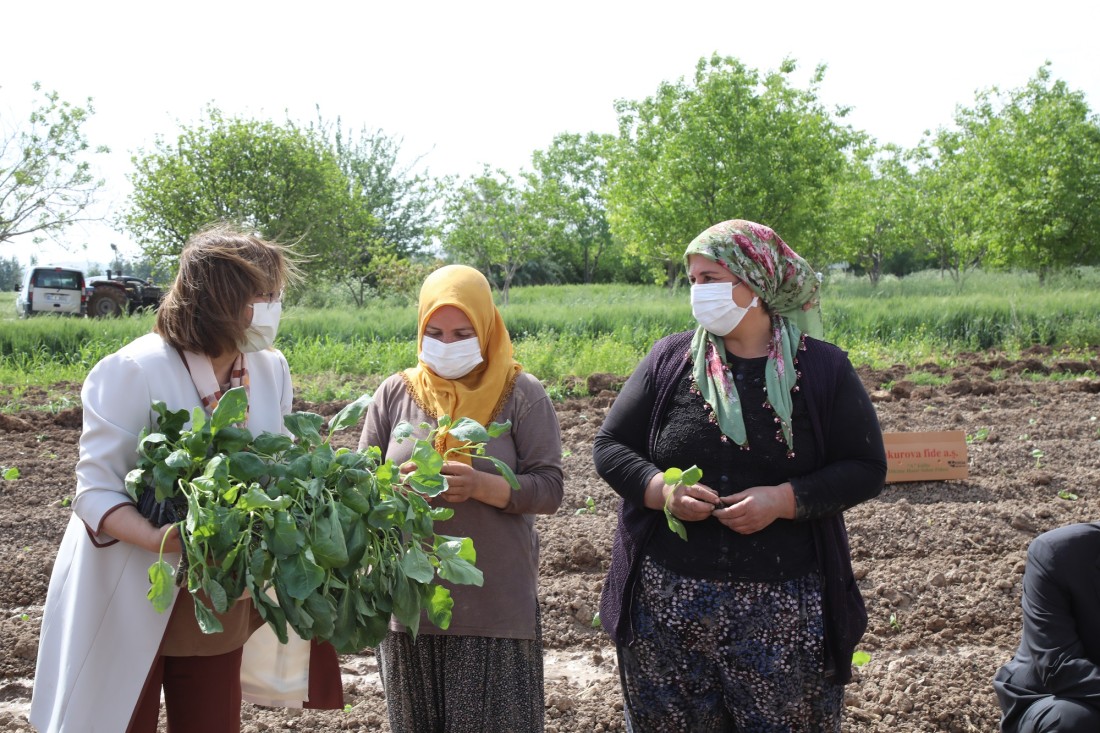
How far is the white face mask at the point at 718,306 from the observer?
2334 mm

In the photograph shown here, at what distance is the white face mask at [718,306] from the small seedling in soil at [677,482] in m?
0.40

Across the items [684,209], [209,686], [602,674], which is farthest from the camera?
[684,209]

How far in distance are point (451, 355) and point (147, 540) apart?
874mm

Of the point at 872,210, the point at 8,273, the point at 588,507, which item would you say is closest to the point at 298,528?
the point at 588,507

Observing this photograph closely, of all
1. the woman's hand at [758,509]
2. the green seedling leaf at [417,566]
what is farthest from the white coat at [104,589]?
→ the woman's hand at [758,509]

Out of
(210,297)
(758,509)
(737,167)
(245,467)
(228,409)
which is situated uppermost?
(737,167)

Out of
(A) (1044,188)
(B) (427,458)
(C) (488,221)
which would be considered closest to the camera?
(B) (427,458)

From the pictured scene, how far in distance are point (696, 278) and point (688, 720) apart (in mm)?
1163

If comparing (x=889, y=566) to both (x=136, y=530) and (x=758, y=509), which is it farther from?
(x=136, y=530)

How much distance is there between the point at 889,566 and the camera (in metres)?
4.48

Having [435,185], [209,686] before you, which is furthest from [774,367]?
[435,185]

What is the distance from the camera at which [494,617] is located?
2340 mm

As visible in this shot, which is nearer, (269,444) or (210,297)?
(269,444)

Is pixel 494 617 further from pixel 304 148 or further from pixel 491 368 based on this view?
pixel 304 148
